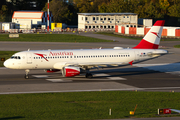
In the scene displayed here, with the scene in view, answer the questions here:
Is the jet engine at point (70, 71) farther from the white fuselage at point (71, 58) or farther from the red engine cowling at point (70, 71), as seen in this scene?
the white fuselage at point (71, 58)

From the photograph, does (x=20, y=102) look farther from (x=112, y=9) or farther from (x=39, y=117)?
(x=112, y=9)

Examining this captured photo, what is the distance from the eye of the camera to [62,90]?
114 ft

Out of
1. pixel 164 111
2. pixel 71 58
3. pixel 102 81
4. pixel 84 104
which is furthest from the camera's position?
pixel 71 58

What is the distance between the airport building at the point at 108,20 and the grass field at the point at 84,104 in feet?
365

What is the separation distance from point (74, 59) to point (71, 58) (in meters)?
0.44

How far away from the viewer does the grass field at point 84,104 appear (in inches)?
924

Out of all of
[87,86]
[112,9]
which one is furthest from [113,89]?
[112,9]

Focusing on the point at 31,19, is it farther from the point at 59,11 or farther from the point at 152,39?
the point at 152,39

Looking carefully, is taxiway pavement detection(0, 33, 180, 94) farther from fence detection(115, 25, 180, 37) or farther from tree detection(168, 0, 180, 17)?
tree detection(168, 0, 180, 17)

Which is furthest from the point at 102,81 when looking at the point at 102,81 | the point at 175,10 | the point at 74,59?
the point at 175,10

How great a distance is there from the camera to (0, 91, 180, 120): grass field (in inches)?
924

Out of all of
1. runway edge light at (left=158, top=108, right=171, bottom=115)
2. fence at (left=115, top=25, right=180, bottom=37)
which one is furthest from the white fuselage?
fence at (left=115, top=25, right=180, bottom=37)

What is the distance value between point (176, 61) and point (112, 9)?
111 metres

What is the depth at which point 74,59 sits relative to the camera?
137 ft
